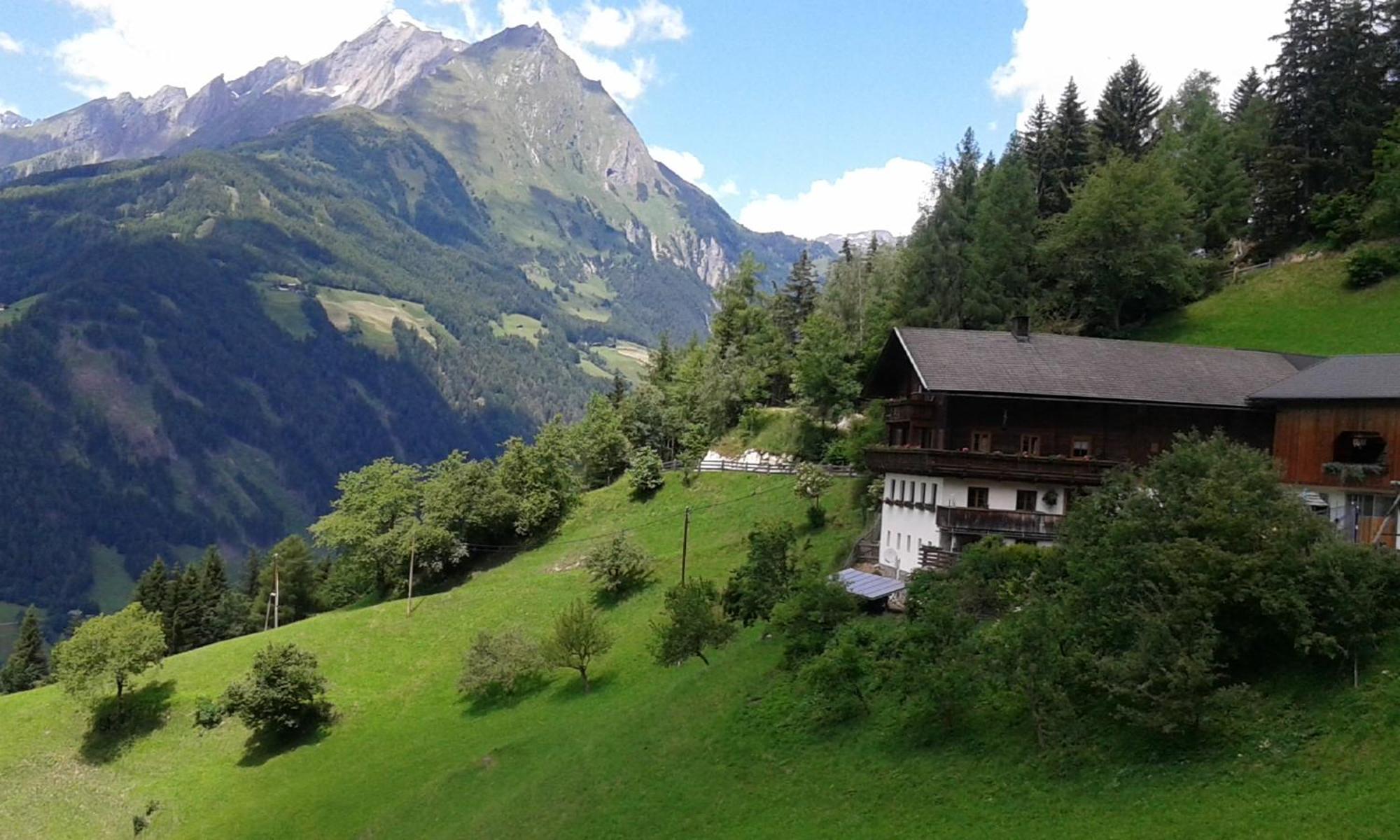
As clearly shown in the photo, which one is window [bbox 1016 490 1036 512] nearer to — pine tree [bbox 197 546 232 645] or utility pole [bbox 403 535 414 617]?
utility pole [bbox 403 535 414 617]

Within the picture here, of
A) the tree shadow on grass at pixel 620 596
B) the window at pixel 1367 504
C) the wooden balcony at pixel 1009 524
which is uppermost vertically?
the window at pixel 1367 504

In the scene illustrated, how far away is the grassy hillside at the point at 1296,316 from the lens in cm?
5859

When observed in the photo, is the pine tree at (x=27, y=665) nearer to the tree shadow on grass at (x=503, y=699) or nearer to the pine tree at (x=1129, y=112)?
the tree shadow on grass at (x=503, y=699)

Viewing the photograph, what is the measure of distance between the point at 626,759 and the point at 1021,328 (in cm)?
2996

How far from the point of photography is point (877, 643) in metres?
34.0

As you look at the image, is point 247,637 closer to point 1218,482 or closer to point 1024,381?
point 1024,381

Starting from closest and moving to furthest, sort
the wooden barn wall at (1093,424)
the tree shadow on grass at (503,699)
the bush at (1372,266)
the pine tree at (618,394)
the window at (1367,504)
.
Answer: the window at (1367,504) < the wooden barn wall at (1093,424) < the tree shadow on grass at (503,699) < the bush at (1372,266) < the pine tree at (618,394)

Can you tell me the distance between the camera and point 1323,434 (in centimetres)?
3775

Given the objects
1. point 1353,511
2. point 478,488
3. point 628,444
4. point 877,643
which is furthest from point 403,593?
point 1353,511

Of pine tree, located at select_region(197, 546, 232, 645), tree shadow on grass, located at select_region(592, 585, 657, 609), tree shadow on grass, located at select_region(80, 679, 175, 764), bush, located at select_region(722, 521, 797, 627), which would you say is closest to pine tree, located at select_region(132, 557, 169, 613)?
pine tree, located at select_region(197, 546, 232, 645)

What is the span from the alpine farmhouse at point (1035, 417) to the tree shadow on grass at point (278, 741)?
35220 mm

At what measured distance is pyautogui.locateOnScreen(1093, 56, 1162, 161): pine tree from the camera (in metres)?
86.1

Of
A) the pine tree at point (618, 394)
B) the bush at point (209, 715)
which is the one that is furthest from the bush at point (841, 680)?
the pine tree at point (618, 394)

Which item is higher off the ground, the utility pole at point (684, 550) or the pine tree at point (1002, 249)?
the pine tree at point (1002, 249)
